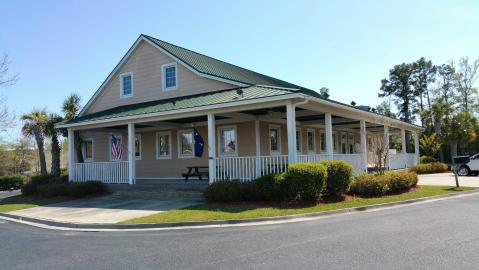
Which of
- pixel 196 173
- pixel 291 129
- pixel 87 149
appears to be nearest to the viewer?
pixel 291 129

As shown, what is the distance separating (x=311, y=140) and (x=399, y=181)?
965cm

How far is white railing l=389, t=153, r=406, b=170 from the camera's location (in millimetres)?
25625

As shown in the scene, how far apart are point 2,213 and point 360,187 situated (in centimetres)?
1332

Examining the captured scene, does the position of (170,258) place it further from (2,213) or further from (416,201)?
(2,213)

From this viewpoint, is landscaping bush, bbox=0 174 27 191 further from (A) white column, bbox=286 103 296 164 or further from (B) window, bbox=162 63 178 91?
(A) white column, bbox=286 103 296 164

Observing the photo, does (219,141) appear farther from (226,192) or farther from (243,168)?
(226,192)

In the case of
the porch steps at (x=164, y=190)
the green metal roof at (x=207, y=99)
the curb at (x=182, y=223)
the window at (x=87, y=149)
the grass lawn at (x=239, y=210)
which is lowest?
the curb at (x=182, y=223)

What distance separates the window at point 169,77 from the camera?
2177 cm

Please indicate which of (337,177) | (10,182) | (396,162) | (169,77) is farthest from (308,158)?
(10,182)

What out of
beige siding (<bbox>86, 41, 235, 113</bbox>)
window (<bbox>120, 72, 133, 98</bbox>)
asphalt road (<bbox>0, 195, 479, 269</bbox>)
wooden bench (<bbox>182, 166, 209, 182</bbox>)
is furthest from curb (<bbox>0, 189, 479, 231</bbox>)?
window (<bbox>120, 72, 133, 98</bbox>)

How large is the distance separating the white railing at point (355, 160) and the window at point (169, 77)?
8.90 meters

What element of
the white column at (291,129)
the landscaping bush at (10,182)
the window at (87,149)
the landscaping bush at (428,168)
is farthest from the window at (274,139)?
the landscaping bush at (10,182)

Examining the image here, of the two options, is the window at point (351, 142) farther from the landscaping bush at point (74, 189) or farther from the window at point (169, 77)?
the landscaping bush at point (74, 189)

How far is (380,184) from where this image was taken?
15.7 meters
